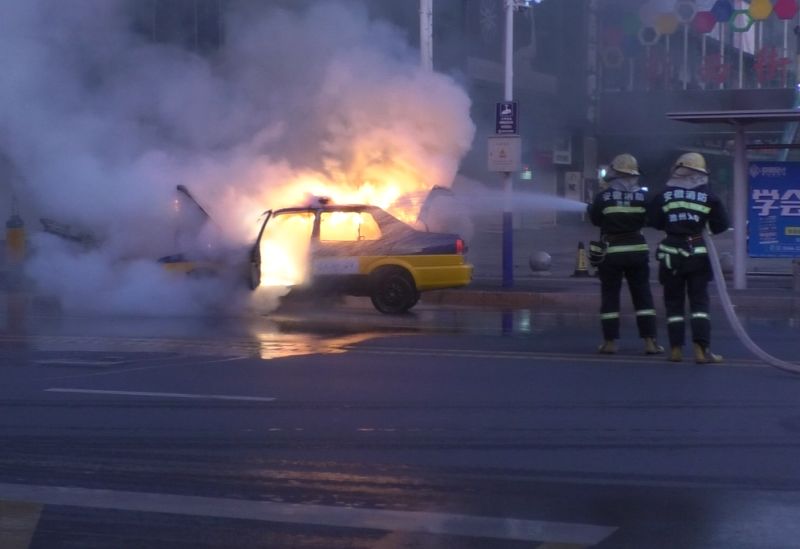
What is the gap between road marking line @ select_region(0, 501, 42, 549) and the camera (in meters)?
5.45

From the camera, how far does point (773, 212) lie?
60.8 ft

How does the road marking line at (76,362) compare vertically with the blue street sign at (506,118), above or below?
below

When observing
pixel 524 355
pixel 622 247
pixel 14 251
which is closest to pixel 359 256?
pixel 524 355

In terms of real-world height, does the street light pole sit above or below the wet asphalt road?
above

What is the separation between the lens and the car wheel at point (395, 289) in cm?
1535

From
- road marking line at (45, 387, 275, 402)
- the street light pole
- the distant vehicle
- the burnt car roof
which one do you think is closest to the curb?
the street light pole

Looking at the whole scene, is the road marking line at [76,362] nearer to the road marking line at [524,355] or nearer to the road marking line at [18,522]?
the road marking line at [524,355]

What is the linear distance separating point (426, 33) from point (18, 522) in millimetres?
14136

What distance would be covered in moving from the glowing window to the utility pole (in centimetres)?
375

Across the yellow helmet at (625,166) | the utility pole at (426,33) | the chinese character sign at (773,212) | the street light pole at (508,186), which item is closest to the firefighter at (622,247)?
the yellow helmet at (625,166)

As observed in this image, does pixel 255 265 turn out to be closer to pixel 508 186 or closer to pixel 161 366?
pixel 161 366

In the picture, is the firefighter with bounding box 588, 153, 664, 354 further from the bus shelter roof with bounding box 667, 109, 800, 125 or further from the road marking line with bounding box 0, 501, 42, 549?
the bus shelter roof with bounding box 667, 109, 800, 125

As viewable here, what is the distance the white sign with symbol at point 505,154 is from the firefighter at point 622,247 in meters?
7.03

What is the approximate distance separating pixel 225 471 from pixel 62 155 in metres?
9.85
